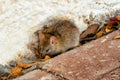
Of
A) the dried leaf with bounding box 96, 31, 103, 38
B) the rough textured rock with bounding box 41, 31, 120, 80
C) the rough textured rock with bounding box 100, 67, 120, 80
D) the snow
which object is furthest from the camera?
the dried leaf with bounding box 96, 31, 103, 38

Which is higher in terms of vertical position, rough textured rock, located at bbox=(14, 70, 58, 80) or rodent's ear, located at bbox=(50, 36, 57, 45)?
rodent's ear, located at bbox=(50, 36, 57, 45)

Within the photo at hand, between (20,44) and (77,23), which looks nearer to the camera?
(20,44)

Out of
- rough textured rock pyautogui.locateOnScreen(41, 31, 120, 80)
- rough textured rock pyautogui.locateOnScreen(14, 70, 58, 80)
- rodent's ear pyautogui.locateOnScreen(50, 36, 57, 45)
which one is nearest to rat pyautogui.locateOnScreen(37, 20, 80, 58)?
rodent's ear pyautogui.locateOnScreen(50, 36, 57, 45)

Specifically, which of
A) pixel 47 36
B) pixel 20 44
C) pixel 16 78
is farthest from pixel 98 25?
Result: pixel 16 78

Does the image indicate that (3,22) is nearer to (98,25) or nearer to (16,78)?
(16,78)

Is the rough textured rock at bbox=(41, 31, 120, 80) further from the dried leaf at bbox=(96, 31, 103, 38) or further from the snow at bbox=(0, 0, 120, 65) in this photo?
the snow at bbox=(0, 0, 120, 65)

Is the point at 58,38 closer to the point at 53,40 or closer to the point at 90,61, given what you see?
the point at 53,40

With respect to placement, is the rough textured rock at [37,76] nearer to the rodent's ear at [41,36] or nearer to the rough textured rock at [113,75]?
the rough textured rock at [113,75]

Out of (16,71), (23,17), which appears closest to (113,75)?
(16,71)
